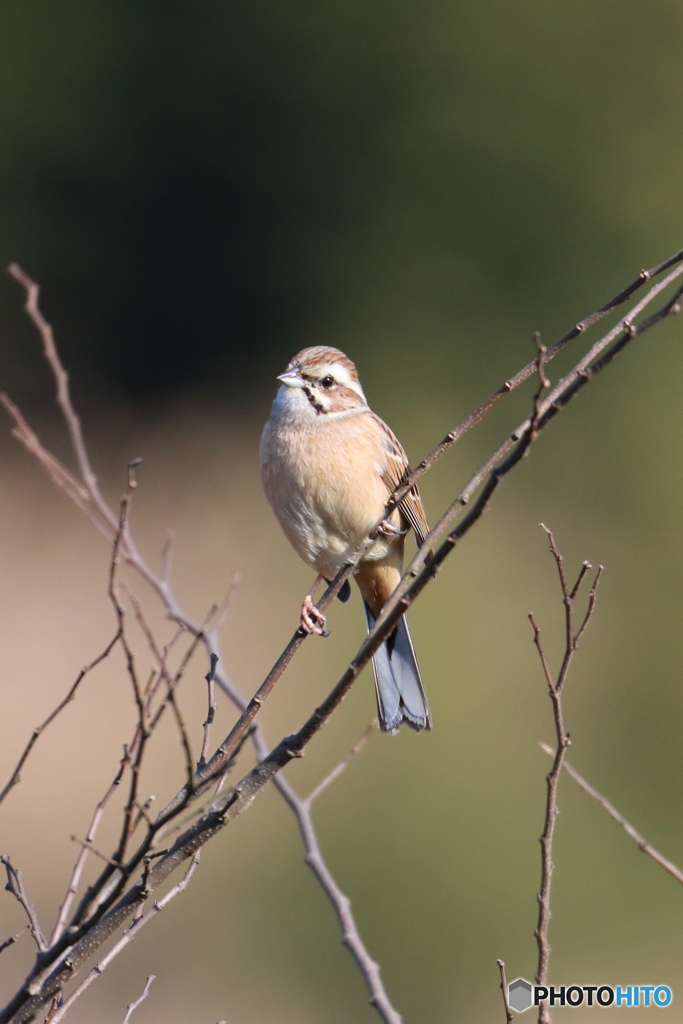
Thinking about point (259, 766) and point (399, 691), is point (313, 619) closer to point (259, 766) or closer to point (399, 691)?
point (399, 691)

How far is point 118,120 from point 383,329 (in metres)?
4.39

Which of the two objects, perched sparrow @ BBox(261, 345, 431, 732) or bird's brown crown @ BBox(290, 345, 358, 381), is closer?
perched sparrow @ BBox(261, 345, 431, 732)

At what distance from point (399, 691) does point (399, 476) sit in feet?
2.42

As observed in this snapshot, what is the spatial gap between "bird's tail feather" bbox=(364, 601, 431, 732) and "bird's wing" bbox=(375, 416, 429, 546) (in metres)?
0.36

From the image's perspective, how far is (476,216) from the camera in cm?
1111

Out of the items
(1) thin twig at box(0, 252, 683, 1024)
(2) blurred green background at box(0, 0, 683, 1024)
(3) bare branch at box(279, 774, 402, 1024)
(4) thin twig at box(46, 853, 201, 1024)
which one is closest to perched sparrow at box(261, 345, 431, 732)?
(3) bare branch at box(279, 774, 402, 1024)

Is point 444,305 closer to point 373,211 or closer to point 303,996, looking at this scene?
point 373,211

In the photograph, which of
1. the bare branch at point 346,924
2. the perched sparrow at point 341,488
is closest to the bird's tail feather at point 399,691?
the perched sparrow at point 341,488

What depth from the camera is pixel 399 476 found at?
3678mm

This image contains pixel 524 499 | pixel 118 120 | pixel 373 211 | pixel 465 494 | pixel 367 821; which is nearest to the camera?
pixel 465 494

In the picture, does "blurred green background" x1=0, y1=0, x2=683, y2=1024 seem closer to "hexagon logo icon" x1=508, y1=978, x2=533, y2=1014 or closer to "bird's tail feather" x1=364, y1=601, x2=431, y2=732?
"bird's tail feather" x1=364, y1=601, x2=431, y2=732

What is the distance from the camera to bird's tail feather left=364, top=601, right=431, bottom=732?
3.40m

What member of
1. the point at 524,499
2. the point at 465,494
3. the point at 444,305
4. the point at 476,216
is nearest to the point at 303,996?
the point at 524,499

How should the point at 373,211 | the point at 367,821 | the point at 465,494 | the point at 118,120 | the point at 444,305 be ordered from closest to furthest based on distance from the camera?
the point at 465,494, the point at 367,821, the point at 444,305, the point at 373,211, the point at 118,120
